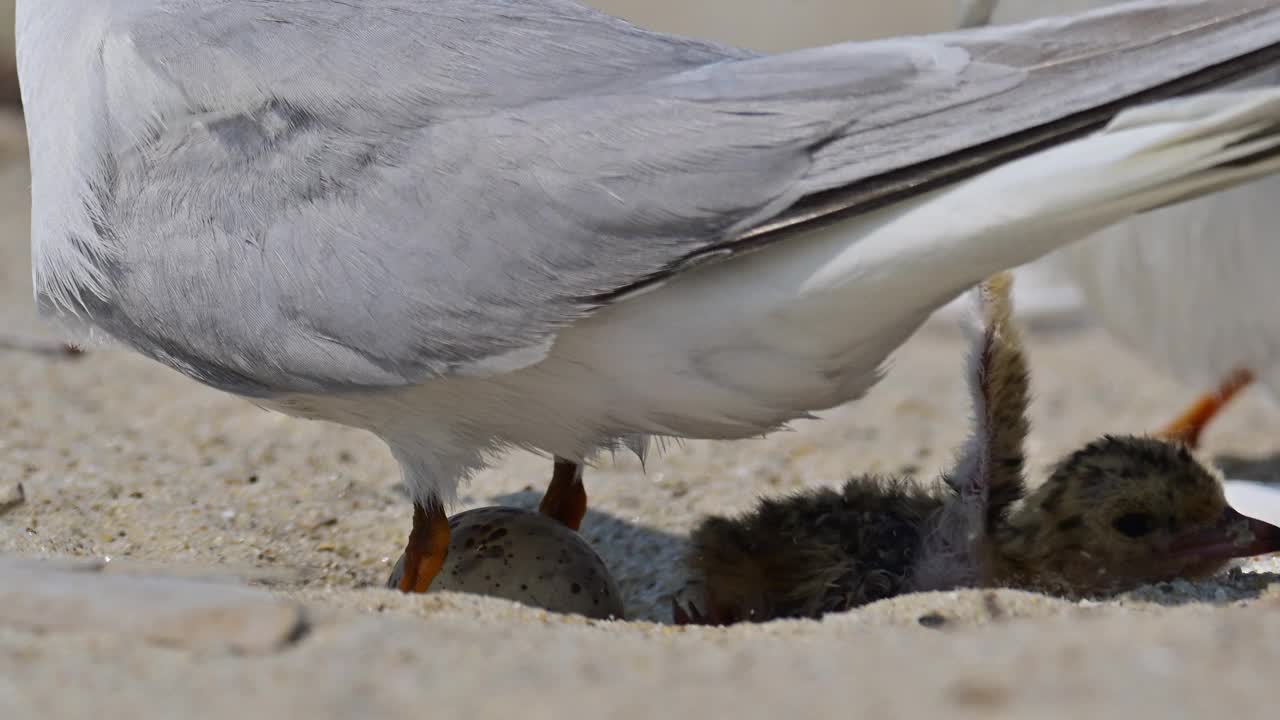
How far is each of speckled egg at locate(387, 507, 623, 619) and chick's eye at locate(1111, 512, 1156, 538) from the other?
101 centimetres

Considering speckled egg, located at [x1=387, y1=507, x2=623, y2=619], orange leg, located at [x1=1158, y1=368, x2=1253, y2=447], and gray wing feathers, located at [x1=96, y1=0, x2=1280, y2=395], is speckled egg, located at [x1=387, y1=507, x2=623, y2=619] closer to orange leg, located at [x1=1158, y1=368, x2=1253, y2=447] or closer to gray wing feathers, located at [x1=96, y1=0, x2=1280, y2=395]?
gray wing feathers, located at [x1=96, y1=0, x2=1280, y2=395]

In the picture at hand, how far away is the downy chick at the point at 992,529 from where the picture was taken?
3.22 m

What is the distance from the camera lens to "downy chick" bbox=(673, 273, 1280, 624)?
10.6 feet

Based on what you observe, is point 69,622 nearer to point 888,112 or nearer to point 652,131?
point 652,131

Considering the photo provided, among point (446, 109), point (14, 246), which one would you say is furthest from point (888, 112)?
point (14, 246)

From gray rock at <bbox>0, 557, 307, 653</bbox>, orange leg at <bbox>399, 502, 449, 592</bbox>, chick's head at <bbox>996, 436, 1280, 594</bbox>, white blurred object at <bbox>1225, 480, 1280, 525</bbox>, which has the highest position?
gray rock at <bbox>0, 557, 307, 653</bbox>

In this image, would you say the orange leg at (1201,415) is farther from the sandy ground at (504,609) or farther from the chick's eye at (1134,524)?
the chick's eye at (1134,524)

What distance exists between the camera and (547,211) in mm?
2889

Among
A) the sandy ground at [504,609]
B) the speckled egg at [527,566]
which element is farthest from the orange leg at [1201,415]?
the speckled egg at [527,566]

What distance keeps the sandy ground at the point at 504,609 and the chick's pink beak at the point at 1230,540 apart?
6 cm

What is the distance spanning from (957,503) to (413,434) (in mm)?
1139

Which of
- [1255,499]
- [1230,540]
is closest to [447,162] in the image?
[1230,540]

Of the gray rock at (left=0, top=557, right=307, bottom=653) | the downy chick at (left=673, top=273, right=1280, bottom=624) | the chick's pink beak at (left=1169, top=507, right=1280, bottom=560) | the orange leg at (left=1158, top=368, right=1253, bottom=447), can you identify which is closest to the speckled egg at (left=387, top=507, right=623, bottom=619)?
the downy chick at (left=673, top=273, right=1280, bottom=624)

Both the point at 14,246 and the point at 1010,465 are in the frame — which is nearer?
the point at 1010,465
